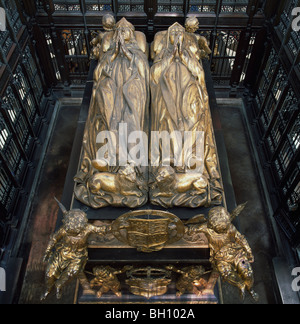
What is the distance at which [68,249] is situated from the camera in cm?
328

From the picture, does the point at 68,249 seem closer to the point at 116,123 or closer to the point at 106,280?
the point at 106,280

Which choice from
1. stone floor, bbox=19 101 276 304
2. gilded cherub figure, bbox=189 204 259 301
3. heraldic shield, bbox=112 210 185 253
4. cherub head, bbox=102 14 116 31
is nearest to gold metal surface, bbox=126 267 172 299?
heraldic shield, bbox=112 210 185 253

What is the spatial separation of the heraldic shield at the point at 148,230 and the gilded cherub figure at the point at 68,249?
0.20 metres

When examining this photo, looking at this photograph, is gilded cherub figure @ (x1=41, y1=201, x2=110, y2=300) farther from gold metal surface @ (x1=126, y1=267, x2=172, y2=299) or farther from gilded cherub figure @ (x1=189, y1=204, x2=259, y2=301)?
gilded cherub figure @ (x1=189, y1=204, x2=259, y2=301)

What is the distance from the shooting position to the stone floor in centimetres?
441

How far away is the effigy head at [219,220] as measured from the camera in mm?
3105

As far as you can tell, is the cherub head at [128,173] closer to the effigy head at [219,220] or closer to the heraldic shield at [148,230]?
the heraldic shield at [148,230]

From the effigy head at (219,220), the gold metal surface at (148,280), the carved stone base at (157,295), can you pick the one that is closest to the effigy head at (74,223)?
the gold metal surface at (148,280)

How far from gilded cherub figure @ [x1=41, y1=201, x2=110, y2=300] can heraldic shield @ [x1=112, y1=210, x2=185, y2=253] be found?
200 millimetres

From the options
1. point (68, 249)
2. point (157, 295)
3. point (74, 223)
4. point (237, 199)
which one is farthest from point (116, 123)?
point (237, 199)

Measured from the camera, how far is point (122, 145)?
12.8 ft

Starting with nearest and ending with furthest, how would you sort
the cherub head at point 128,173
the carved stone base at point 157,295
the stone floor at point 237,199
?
1. the cherub head at point 128,173
2. the carved stone base at point 157,295
3. the stone floor at point 237,199

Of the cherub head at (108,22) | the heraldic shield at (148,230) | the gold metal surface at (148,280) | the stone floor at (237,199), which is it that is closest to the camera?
the heraldic shield at (148,230)
